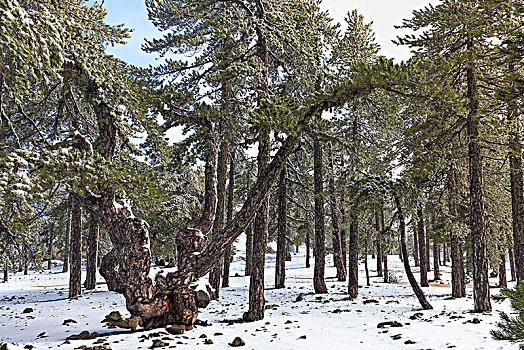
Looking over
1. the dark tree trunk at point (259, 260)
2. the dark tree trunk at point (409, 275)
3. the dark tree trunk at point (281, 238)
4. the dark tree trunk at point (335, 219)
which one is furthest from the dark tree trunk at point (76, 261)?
the dark tree trunk at point (409, 275)

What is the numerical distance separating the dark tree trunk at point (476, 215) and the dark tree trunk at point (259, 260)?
5.71m

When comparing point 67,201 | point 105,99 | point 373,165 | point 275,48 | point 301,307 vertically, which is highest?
point 275,48

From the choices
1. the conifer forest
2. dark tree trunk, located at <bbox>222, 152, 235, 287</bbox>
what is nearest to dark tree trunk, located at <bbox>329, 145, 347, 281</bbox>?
the conifer forest

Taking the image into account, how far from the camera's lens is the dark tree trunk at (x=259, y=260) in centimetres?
941

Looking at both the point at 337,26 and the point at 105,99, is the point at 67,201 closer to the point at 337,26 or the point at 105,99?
the point at 105,99

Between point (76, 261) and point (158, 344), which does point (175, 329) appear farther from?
point (76, 261)

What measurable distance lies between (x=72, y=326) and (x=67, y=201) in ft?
25.7

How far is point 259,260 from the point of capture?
985 cm

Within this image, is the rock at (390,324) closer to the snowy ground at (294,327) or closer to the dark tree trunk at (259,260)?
the snowy ground at (294,327)

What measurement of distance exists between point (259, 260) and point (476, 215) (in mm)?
6251

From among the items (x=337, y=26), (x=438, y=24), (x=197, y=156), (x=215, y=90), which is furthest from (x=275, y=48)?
(x=337, y=26)

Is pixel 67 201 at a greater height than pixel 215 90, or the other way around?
pixel 215 90

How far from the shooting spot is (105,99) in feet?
26.2

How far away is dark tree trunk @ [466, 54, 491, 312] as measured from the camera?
380 inches
